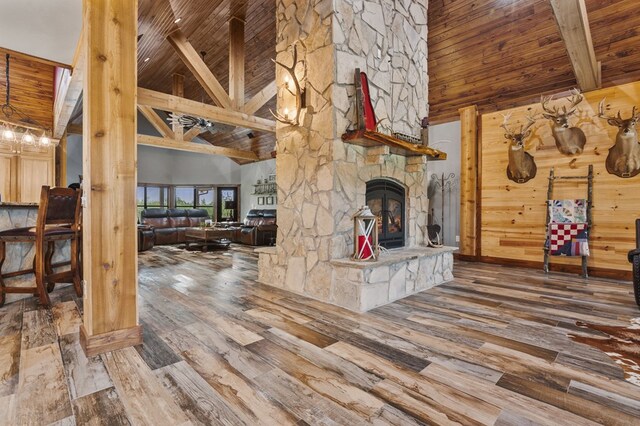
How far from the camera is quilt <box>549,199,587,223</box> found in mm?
4535

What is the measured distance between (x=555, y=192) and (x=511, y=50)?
90.9 inches

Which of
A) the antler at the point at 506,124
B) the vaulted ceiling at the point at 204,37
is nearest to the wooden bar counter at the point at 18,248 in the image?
the vaulted ceiling at the point at 204,37

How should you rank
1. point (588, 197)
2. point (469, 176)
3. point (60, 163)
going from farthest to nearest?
point (60, 163) < point (469, 176) < point (588, 197)

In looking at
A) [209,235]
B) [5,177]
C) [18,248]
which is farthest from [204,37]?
[18,248]

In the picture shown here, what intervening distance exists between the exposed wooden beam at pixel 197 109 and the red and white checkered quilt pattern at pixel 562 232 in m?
4.97

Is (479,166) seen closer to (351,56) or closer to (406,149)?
(406,149)

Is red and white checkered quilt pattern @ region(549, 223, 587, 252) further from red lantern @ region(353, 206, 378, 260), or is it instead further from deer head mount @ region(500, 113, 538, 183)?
red lantern @ region(353, 206, 378, 260)

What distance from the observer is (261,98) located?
18.1 ft

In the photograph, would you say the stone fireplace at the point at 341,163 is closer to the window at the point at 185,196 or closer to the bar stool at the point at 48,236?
the bar stool at the point at 48,236

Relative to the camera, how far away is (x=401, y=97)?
4.07 meters

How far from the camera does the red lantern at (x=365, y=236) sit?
3191 millimetres

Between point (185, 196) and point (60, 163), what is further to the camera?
point (185, 196)

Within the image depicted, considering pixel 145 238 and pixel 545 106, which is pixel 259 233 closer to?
pixel 145 238

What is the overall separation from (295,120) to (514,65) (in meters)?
3.86
